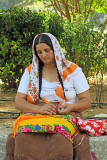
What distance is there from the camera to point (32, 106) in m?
3.34

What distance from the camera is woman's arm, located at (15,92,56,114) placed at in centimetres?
320

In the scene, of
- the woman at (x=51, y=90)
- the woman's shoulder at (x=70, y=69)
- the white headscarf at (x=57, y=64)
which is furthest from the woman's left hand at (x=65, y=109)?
the woman's shoulder at (x=70, y=69)

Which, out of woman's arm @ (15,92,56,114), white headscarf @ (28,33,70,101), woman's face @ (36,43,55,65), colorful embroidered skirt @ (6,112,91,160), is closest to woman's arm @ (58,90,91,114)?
woman's arm @ (15,92,56,114)

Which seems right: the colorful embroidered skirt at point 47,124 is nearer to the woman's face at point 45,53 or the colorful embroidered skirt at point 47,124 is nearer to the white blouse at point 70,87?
the white blouse at point 70,87

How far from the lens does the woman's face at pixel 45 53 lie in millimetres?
Answer: 3332

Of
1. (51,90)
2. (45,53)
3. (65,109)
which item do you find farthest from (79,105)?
(45,53)

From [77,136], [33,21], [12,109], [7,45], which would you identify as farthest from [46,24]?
[77,136]

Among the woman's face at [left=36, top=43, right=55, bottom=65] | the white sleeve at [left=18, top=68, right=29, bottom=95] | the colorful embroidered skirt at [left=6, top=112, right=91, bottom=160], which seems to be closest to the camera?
the colorful embroidered skirt at [left=6, top=112, right=91, bottom=160]

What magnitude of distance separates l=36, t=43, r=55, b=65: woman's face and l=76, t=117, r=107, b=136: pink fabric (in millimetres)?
667

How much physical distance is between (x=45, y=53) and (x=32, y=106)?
1.81 feet

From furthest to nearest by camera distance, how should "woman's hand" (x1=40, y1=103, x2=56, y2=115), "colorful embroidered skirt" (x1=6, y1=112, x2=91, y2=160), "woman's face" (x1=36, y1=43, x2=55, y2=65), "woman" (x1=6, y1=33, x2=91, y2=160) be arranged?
"woman's face" (x1=36, y1=43, x2=55, y2=65)
"woman's hand" (x1=40, y1=103, x2=56, y2=115)
"woman" (x1=6, y1=33, x2=91, y2=160)
"colorful embroidered skirt" (x1=6, y1=112, x2=91, y2=160)

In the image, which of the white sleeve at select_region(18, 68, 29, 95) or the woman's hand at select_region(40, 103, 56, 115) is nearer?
the woman's hand at select_region(40, 103, 56, 115)

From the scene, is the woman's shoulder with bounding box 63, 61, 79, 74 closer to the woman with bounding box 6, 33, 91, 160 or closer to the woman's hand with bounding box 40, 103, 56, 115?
the woman with bounding box 6, 33, 91, 160

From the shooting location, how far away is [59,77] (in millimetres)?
3402
